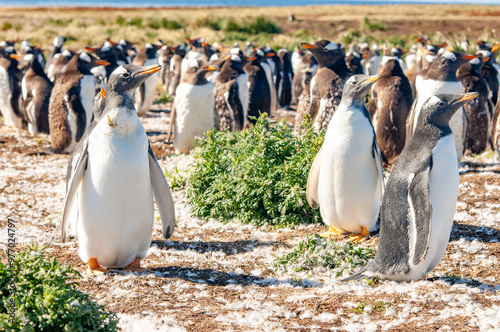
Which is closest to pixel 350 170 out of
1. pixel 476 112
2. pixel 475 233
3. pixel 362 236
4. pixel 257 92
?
pixel 362 236

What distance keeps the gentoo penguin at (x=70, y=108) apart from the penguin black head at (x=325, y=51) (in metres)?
4.25

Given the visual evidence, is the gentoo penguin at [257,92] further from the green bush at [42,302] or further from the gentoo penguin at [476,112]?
the green bush at [42,302]

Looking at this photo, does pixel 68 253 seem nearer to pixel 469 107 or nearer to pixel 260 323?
pixel 260 323

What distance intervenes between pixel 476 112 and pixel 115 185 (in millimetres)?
6948

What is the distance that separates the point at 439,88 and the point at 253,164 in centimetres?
312

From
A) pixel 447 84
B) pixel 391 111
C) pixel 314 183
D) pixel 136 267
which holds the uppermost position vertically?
pixel 447 84

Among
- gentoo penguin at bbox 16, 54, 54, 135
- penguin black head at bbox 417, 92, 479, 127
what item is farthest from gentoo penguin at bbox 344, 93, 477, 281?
gentoo penguin at bbox 16, 54, 54, 135

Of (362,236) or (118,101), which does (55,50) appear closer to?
(118,101)

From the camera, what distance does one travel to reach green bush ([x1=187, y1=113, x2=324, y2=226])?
632cm

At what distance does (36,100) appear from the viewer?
1162 centimetres

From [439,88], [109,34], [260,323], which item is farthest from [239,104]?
[109,34]

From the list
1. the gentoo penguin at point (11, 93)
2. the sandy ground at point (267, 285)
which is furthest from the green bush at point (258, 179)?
the gentoo penguin at point (11, 93)

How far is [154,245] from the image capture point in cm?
587

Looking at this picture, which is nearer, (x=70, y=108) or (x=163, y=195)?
(x=163, y=195)
